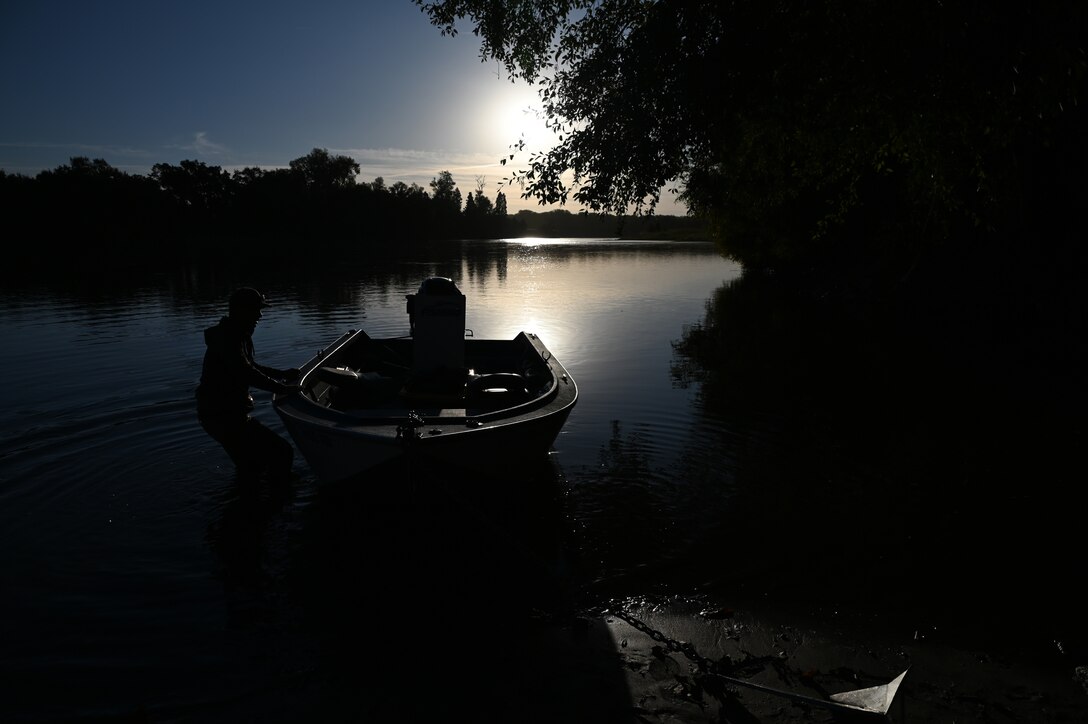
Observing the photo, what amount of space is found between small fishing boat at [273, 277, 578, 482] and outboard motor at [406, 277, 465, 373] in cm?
2

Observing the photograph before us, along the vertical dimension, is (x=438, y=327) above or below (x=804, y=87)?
Result: below

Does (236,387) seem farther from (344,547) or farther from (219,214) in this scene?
(219,214)

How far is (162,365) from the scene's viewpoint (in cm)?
1681

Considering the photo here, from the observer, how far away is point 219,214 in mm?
107812

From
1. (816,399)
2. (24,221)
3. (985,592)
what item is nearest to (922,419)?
(816,399)

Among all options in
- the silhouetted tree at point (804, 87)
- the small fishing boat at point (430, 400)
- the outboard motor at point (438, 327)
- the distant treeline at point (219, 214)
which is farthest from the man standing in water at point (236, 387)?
the distant treeline at point (219, 214)

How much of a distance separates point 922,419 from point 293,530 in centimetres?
1220

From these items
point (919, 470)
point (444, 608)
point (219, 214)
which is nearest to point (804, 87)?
point (919, 470)

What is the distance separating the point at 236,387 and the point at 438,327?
328 centimetres

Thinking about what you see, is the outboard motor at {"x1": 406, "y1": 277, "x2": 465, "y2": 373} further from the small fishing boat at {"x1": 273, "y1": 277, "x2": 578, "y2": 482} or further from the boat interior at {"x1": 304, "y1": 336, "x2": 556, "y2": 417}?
the boat interior at {"x1": 304, "y1": 336, "x2": 556, "y2": 417}

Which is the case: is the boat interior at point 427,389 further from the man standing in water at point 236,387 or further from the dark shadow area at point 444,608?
the dark shadow area at point 444,608

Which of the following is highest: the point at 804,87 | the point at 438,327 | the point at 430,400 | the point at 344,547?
the point at 804,87

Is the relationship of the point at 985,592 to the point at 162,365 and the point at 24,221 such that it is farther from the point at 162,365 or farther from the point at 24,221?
the point at 24,221

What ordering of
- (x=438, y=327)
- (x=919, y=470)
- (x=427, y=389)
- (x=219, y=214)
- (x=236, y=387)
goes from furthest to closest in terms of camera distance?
(x=219, y=214) < (x=438, y=327) < (x=919, y=470) < (x=427, y=389) < (x=236, y=387)
